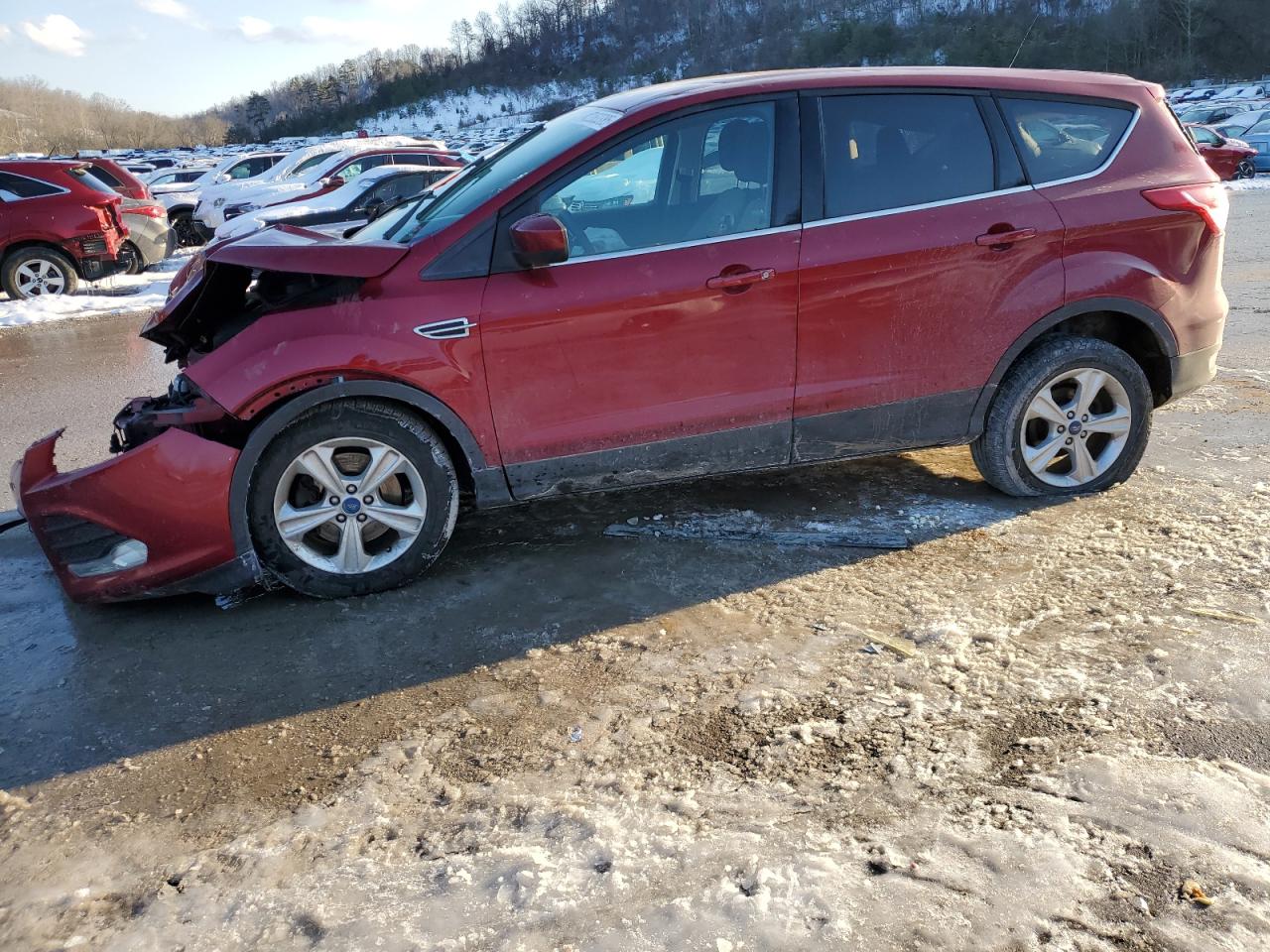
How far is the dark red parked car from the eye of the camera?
23766 millimetres

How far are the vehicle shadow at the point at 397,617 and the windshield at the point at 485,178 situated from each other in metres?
1.37

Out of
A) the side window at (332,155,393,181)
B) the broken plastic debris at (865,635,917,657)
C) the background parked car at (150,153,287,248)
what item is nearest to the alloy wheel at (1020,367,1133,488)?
the broken plastic debris at (865,635,917,657)

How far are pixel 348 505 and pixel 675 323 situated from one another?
1442mm

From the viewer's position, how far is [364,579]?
3.84 metres

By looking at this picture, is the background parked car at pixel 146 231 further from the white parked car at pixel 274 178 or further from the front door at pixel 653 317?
the front door at pixel 653 317

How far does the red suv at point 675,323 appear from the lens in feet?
12.0

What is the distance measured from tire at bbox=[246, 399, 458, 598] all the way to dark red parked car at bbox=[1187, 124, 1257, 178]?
2540cm

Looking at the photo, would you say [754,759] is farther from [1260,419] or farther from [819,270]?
[1260,419]

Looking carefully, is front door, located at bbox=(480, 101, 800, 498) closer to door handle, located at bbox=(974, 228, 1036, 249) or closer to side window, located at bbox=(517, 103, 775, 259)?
side window, located at bbox=(517, 103, 775, 259)

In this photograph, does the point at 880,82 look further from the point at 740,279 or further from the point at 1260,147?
the point at 1260,147

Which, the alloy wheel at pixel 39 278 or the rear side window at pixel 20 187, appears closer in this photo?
the rear side window at pixel 20 187

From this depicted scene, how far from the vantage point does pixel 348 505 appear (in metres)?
3.76

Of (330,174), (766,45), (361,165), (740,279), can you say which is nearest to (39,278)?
(330,174)

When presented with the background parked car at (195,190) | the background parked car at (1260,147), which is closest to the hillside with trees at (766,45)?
the background parked car at (1260,147)
